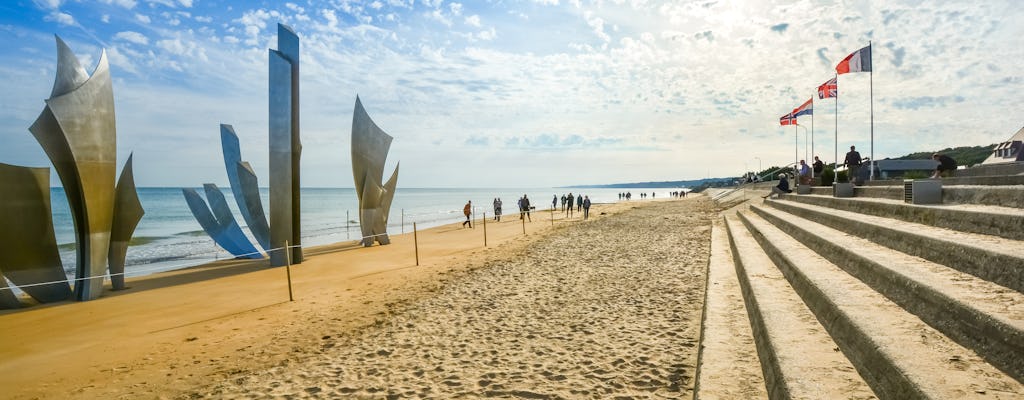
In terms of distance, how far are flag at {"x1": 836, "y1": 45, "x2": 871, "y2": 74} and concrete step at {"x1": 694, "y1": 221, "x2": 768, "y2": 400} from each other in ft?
35.8

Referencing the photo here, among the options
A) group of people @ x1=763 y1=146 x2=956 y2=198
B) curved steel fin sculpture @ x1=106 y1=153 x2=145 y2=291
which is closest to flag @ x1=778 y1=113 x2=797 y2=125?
group of people @ x1=763 y1=146 x2=956 y2=198

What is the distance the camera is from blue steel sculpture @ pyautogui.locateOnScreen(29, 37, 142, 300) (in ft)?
30.1

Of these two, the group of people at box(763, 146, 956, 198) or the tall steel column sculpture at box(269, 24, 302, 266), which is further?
the tall steel column sculpture at box(269, 24, 302, 266)

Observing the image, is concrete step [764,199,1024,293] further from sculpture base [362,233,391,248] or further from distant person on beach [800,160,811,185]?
sculpture base [362,233,391,248]

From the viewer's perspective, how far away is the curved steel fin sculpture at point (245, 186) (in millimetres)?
14625

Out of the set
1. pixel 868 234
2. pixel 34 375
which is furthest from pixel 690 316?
pixel 34 375

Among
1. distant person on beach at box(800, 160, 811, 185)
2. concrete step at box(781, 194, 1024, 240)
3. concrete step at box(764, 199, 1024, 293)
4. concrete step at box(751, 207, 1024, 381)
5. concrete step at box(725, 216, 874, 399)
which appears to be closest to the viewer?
concrete step at box(751, 207, 1024, 381)

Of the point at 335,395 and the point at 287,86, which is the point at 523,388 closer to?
the point at 335,395

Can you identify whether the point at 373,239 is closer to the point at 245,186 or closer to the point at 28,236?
the point at 245,186

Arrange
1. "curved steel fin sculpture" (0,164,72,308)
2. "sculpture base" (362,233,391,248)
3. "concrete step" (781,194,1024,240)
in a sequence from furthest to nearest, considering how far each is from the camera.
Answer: "sculpture base" (362,233,391,248) → "curved steel fin sculpture" (0,164,72,308) → "concrete step" (781,194,1024,240)

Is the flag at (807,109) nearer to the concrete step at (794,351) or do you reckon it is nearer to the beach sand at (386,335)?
the beach sand at (386,335)

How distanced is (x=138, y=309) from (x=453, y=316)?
6.03m

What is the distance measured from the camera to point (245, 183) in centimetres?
1458

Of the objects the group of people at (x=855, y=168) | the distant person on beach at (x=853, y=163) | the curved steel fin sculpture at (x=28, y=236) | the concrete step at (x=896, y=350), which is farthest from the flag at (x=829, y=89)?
the curved steel fin sculpture at (x=28, y=236)
